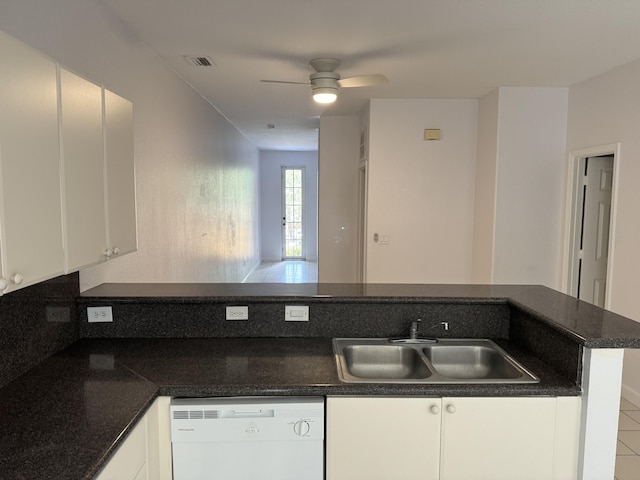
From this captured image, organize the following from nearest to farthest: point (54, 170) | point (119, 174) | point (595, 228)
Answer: point (54, 170), point (119, 174), point (595, 228)

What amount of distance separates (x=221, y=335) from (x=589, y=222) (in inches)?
146

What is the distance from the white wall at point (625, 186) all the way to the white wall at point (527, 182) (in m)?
0.53

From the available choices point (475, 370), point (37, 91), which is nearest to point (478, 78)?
point (475, 370)

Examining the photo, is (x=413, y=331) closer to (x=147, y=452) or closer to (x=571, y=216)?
(x=147, y=452)

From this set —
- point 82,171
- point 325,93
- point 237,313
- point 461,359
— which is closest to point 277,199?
point 325,93

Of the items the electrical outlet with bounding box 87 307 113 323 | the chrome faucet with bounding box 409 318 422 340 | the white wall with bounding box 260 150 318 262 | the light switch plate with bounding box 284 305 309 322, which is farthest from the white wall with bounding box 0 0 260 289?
the white wall with bounding box 260 150 318 262

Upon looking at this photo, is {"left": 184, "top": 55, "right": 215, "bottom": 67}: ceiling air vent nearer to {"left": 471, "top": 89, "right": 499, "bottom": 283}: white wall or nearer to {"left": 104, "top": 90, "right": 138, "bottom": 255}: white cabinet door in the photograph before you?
{"left": 104, "top": 90, "right": 138, "bottom": 255}: white cabinet door

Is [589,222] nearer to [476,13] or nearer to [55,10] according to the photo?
[476,13]

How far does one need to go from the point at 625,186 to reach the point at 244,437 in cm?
342

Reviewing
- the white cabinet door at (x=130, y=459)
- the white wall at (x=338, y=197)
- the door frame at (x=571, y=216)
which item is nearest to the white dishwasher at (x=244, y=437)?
the white cabinet door at (x=130, y=459)

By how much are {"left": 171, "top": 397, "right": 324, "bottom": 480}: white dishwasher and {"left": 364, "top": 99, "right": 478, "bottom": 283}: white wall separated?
3404mm

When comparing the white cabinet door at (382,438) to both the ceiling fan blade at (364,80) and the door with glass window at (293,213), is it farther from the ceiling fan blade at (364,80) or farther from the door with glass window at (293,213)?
the door with glass window at (293,213)

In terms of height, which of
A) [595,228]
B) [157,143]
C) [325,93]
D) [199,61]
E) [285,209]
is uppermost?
[199,61]

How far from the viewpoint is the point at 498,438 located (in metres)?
1.71
